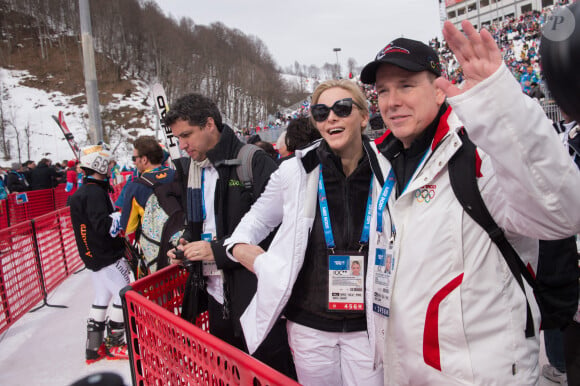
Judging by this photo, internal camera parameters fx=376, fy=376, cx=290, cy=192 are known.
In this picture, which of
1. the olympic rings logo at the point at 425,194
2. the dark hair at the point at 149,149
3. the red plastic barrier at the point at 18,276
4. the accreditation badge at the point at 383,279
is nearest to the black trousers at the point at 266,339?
the accreditation badge at the point at 383,279

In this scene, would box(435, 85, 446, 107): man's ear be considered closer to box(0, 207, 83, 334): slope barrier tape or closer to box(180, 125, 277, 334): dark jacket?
box(180, 125, 277, 334): dark jacket

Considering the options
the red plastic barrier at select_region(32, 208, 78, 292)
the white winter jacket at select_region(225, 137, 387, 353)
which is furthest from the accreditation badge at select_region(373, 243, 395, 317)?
the red plastic barrier at select_region(32, 208, 78, 292)

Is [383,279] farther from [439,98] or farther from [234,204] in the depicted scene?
[234,204]

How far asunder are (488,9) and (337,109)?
68507mm

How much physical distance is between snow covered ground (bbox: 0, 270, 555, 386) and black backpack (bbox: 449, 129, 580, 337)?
1938 millimetres

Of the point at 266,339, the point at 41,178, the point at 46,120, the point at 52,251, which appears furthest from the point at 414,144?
the point at 46,120

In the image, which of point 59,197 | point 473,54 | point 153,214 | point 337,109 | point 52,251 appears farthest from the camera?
point 59,197

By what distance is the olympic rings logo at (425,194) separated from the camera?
1.18 meters

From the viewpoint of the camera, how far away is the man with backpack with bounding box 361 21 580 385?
84 cm

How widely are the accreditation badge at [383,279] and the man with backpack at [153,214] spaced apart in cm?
182

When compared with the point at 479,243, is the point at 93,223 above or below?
below

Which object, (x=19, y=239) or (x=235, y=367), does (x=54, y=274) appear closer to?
(x=19, y=239)

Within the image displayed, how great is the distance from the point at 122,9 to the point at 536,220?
230 ft

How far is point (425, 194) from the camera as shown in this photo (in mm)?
1194
